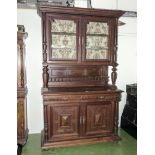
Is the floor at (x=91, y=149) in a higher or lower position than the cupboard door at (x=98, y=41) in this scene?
lower

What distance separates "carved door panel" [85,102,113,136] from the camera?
3.42 m

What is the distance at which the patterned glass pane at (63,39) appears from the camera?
10.9 ft

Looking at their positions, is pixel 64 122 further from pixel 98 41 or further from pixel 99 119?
pixel 98 41

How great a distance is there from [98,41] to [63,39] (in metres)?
0.65

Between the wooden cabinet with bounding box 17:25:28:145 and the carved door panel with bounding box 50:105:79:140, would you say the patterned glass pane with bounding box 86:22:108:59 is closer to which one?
the carved door panel with bounding box 50:105:79:140

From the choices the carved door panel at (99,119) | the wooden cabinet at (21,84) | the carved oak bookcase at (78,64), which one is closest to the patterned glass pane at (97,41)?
the carved oak bookcase at (78,64)

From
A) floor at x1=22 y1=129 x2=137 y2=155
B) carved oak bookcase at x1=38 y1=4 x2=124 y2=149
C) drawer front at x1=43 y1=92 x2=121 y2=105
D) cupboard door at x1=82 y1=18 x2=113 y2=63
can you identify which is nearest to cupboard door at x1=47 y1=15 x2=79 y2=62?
carved oak bookcase at x1=38 y1=4 x2=124 y2=149

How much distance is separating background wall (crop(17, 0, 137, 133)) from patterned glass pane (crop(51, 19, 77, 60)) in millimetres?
557

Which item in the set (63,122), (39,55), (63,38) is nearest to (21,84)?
(39,55)

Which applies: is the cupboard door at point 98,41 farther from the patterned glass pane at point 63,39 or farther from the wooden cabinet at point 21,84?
the wooden cabinet at point 21,84

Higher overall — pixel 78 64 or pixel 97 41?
pixel 97 41

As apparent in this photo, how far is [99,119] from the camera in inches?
137
